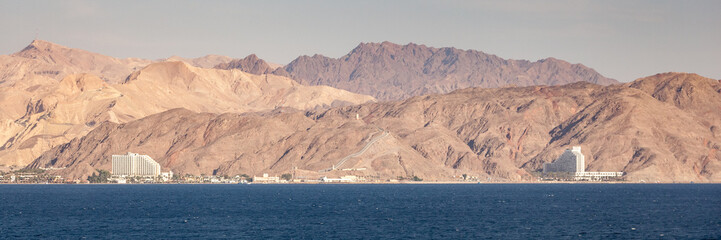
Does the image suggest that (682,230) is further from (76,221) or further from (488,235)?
(76,221)

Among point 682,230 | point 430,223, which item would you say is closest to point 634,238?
point 682,230

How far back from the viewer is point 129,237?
527 ft

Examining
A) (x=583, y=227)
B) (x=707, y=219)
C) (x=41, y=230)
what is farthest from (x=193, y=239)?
(x=707, y=219)

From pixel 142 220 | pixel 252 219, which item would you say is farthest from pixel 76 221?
pixel 252 219

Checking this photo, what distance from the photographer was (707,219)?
192 meters

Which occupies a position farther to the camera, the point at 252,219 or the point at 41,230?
the point at 252,219

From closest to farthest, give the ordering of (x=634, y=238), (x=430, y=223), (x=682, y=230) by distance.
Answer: (x=634, y=238) → (x=682, y=230) → (x=430, y=223)

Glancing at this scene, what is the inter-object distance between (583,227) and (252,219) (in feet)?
215

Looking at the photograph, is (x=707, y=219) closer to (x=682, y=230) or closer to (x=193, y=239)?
(x=682, y=230)

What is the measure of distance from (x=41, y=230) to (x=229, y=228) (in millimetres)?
32622

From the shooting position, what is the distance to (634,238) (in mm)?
155500

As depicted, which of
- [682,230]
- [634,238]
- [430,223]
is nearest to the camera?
[634,238]

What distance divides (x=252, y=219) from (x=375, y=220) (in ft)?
81.7

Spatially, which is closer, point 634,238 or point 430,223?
point 634,238
